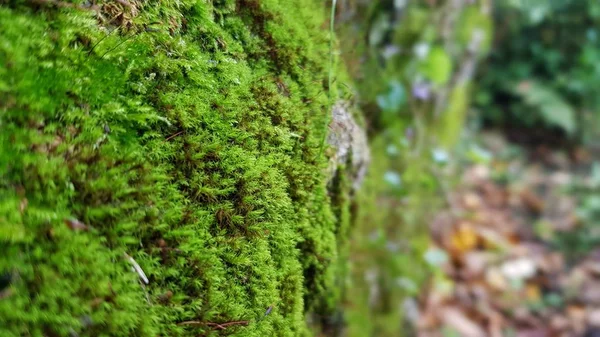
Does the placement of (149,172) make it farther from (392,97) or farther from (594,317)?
(594,317)

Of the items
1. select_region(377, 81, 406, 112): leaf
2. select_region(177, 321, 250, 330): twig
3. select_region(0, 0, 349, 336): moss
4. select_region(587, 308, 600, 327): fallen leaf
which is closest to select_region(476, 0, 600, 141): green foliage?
select_region(587, 308, 600, 327): fallen leaf

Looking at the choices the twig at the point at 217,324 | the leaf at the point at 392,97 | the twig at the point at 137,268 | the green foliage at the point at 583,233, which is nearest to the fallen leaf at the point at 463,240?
the green foliage at the point at 583,233

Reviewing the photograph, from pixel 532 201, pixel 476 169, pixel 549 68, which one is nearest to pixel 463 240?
pixel 532 201

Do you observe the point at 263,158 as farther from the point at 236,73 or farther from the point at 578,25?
the point at 578,25

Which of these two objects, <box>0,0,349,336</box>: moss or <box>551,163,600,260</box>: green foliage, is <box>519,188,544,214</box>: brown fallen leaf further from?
<box>0,0,349,336</box>: moss

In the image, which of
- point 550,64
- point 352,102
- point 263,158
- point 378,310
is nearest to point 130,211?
point 263,158
